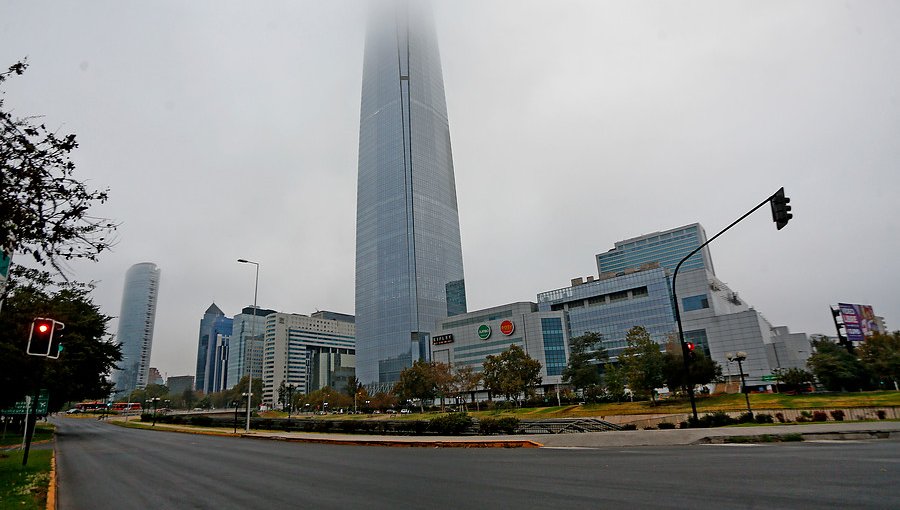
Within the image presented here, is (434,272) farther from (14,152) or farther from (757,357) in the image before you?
(14,152)

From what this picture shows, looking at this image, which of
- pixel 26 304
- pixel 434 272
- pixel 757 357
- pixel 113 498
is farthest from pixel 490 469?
pixel 434 272

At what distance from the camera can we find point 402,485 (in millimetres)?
12258

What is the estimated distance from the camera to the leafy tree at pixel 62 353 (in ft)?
69.6

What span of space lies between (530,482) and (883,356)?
64.2m

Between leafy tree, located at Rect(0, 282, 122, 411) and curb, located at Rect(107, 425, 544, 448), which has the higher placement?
leafy tree, located at Rect(0, 282, 122, 411)

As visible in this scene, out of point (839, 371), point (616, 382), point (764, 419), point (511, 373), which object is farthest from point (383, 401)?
point (764, 419)

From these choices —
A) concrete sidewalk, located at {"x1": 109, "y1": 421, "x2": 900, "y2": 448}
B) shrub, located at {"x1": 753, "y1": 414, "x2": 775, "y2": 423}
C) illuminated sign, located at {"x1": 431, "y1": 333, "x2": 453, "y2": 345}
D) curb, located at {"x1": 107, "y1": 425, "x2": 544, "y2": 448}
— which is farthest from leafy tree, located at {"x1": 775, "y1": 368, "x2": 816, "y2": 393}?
illuminated sign, located at {"x1": 431, "y1": 333, "x2": 453, "y2": 345}

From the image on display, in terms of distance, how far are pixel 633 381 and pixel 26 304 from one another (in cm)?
5604

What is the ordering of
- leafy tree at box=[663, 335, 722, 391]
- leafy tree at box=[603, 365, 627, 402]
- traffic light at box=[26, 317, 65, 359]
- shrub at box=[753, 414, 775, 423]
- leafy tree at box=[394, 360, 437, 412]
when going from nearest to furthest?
traffic light at box=[26, 317, 65, 359]
shrub at box=[753, 414, 775, 423]
leafy tree at box=[663, 335, 722, 391]
leafy tree at box=[603, 365, 627, 402]
leafy tree at box=[394, 360, 437, 412]

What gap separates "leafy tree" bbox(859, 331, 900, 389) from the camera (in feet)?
166

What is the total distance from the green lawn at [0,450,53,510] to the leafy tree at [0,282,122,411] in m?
3.56

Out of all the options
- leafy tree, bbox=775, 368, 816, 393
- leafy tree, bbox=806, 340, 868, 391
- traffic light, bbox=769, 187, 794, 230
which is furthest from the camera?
leafy tree, bbox=775, 368, 816, 393

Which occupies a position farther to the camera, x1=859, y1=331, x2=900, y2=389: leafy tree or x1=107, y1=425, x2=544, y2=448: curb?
x1=859, y1=331, x2=900, y2=389: leafy tree

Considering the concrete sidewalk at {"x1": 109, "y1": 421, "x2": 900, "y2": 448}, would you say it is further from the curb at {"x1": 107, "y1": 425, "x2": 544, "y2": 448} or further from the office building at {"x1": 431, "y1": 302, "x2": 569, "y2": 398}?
the office building at {"x1": 431, "y1": 302, "x2": 569, "y2": 398}
